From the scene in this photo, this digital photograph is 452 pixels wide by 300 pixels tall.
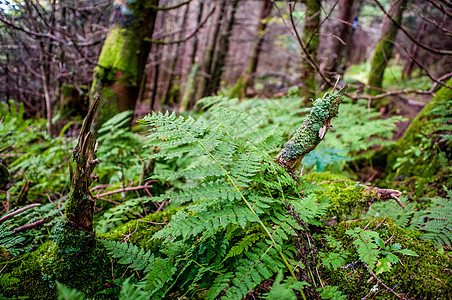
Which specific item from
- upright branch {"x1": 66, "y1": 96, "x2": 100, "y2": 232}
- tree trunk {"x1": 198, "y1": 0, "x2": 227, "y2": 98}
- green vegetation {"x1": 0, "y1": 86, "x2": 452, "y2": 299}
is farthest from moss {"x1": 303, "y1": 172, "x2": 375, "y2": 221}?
tree trunk {"x1": 198, "y1": 0, "x2": 227, "y2": 98}

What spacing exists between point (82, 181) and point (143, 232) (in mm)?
580

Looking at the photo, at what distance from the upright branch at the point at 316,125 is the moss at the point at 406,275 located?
0.65 metres

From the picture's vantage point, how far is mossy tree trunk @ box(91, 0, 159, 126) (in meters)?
4.16

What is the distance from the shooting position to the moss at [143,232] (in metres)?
1.68

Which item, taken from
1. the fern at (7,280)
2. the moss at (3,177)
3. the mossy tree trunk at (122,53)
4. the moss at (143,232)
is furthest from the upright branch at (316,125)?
the mossy tree trunk at (122,53)

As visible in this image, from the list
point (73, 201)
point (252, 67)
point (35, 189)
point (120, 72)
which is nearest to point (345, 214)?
point (73, 201)

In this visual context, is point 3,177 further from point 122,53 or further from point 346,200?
point 346,200

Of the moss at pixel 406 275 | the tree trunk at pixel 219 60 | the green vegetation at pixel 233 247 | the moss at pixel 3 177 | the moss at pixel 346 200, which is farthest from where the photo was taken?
the tree trunk at pixel 219 60

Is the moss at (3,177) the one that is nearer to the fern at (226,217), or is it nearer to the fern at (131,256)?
the fern at (131,256)

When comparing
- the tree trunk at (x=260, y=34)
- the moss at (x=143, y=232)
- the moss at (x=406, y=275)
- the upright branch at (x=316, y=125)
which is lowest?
the moss at (x=143, y=232)

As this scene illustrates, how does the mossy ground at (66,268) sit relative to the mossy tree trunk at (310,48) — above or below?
below

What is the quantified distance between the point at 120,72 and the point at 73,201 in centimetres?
337

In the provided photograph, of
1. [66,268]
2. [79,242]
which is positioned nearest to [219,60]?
[79,242]

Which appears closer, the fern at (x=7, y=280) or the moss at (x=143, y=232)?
the fern at (x=7, y=280)
